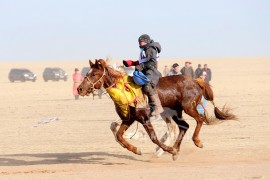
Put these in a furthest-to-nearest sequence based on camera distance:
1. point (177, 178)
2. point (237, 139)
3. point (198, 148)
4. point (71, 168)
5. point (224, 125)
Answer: point (224, 125) < point (237, 139) < point (198, 148) < point (71, 168) < point (177, 178)

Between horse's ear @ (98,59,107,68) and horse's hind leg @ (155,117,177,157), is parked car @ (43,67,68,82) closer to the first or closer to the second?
horse's hind leg @ (155,117,177,157)

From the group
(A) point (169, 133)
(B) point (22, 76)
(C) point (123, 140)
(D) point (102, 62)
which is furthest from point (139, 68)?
(B) point (22, 76)

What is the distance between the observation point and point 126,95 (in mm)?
12203

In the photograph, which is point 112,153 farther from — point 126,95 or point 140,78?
point 140,78

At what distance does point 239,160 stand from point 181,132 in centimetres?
132

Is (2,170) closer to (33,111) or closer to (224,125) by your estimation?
(224,125)

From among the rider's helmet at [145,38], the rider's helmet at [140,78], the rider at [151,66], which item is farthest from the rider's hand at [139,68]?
the rider's helmet at [145,38]

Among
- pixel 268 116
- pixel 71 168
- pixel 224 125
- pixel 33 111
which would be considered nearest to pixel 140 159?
pixel 71 168

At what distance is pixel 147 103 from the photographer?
1233 cm

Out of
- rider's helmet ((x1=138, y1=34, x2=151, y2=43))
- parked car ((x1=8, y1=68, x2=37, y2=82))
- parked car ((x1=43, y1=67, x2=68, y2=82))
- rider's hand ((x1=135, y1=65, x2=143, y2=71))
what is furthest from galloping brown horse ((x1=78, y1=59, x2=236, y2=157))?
parked car ((x1=43, y1=67, x2=68, y2=82))

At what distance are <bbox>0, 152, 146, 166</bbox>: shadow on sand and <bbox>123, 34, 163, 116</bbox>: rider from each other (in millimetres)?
1217

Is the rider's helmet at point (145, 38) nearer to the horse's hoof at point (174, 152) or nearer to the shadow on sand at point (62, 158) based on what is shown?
the horse's hoof at point (174, 152)

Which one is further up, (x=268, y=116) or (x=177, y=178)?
(x=177, y=178)

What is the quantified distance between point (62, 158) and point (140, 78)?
2411 millimetres
